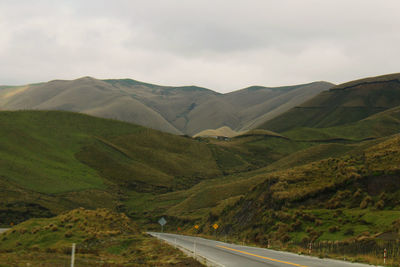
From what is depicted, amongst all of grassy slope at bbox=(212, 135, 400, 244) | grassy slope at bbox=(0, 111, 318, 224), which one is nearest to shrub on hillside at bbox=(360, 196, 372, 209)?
grassy slope at bbox=(212, 135, 400, 244)

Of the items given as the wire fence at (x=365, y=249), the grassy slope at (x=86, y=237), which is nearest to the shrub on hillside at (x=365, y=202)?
the wire fence at (x=365, y=249)

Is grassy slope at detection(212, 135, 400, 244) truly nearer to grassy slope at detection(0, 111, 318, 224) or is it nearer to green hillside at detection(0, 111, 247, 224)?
grassy slope at detection(0, 111, 318, 224)

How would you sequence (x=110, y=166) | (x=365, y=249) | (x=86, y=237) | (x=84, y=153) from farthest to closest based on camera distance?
(x=84, y=153)
(x=110, y=166)
(x=86, y=237)
(x=365, y=249)

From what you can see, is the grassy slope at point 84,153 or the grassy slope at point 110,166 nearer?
the grassy slope at point 110,166

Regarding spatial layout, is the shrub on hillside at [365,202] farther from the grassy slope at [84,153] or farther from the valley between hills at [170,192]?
the grassy slope at [84,153]

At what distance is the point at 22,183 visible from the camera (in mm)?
96938

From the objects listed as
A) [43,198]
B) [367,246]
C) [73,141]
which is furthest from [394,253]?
[73,141]

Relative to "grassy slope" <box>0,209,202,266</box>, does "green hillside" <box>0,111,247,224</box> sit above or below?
above

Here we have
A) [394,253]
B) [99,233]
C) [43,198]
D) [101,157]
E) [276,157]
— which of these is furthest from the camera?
[276,157]

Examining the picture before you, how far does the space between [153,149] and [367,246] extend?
5292 inches

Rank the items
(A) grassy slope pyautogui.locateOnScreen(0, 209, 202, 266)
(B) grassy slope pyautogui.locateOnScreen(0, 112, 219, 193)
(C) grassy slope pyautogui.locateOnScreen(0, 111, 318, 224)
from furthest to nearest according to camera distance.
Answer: (B) grassy slope pyautogui.locateOnScreen(0, 112, 219, 193), (C) grassy slope pyautogui.locateOnScreen(0, 111, 318, 224), (A) grassy slope pyautogui.locateOnScreen(0, 209, 202, 266)

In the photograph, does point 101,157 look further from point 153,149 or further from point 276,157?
point 276,157

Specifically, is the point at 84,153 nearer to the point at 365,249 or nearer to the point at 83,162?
the point at 83,162

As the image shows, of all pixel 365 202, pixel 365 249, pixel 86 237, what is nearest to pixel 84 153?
pixel 86 237
